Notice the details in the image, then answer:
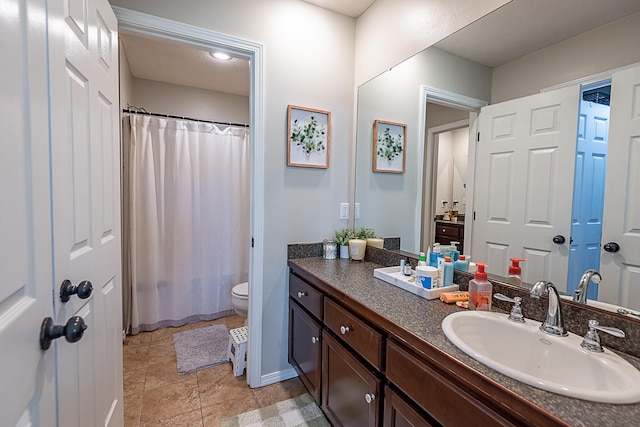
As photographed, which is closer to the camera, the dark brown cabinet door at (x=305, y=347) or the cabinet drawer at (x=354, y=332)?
the cabinet drawer at (x=354, y=332)

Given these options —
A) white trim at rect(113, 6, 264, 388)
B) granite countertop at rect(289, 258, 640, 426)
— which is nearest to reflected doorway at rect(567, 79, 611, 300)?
granite countertop at rect(289, 258, 640, 426)

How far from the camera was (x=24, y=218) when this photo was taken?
0.64m

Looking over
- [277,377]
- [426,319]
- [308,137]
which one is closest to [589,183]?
[426,319]

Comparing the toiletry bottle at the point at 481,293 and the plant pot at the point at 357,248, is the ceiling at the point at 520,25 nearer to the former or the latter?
the toiletry bottle at the point at 481,293

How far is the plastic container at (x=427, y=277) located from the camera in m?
1.26

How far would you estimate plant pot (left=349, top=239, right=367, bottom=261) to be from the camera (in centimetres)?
193

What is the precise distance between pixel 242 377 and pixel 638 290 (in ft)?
6.78

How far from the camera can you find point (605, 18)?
3.21ft

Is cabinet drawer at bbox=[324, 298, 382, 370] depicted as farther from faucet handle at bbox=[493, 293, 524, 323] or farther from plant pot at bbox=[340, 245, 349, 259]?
plant pot at bbox=[340, 245, 349, 259]

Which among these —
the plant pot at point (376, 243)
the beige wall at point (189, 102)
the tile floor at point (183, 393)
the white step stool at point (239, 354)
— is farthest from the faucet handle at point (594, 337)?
the beige wall at point (189, 102)

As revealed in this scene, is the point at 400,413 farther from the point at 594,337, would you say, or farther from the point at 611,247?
the point at 611,247

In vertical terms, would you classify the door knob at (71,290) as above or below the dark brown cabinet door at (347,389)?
above

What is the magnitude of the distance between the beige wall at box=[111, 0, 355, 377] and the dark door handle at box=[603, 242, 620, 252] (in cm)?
140

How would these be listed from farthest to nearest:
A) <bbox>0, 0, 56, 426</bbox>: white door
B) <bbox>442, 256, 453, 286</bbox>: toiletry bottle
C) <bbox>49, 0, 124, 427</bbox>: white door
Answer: <bbox>442, 256, 453, 286</bbox>: toiletry bottle, <bbox>49, 0, 124, 427</bbox>: white door, <bbox>0, 0, 56, 426</bbox>: white door
